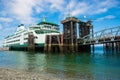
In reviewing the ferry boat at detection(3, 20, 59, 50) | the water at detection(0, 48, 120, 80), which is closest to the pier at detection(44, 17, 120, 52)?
the ferry boat at detection(3, 20, 59, 50)

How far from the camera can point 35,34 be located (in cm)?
7956

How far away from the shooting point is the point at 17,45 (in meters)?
100

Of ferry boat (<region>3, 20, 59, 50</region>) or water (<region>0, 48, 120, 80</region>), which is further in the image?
ferry boat (<region>3, 20, 59, 50</region>)

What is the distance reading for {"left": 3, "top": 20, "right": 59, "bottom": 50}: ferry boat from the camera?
76.8m

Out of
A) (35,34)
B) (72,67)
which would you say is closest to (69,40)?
(35,34)

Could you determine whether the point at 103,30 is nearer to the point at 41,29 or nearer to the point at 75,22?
the point at 75,22

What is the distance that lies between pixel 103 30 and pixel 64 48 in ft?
50.1

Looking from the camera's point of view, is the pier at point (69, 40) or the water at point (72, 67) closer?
the water at point (72, 67)

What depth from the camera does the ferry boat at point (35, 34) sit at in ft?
252

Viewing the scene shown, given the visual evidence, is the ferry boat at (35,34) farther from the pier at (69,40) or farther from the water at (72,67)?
the water at (72,67)

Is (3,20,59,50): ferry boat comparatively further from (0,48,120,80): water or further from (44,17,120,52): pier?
(0,48,120,80): water

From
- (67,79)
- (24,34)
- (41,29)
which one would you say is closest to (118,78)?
(67,79)

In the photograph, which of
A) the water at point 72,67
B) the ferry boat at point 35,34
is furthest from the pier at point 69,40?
the water at point 72,67

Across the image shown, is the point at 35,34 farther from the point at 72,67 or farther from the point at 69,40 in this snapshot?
the point at 72,67
